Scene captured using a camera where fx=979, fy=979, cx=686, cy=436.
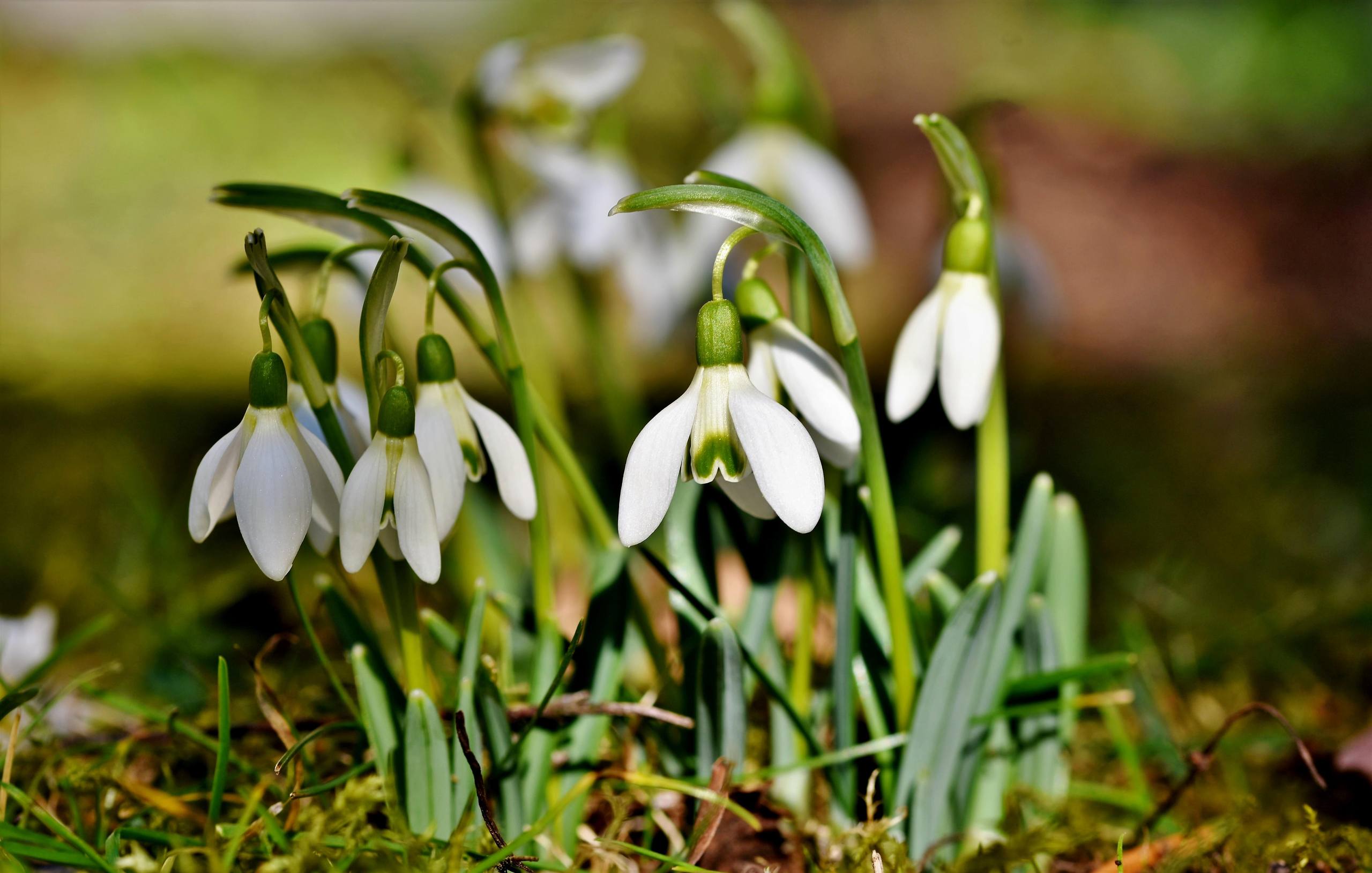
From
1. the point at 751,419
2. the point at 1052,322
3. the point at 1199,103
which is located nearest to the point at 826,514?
the point at 751,419

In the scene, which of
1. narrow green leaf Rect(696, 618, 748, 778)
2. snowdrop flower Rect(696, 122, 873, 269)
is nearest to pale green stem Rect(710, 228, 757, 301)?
narrow green leaf Rect(696, 618, 748, 778)

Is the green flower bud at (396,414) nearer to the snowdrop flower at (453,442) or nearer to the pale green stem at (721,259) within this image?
the snowdrop flower at (453,442)

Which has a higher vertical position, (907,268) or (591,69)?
(591,69)

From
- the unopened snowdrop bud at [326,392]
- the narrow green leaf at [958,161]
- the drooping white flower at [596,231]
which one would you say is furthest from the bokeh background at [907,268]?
the narrow green leaf at [958,161]

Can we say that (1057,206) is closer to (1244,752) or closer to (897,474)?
(897,474)

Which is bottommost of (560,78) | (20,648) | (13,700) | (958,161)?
(20,648)

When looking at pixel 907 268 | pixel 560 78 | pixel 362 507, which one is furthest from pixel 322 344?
pixel 907 268

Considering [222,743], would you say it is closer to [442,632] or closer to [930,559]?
[442,632]

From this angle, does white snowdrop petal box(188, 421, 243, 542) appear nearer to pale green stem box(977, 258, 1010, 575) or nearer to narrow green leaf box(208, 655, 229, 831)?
narrow green leaf box(208, 655, 229, 831)
